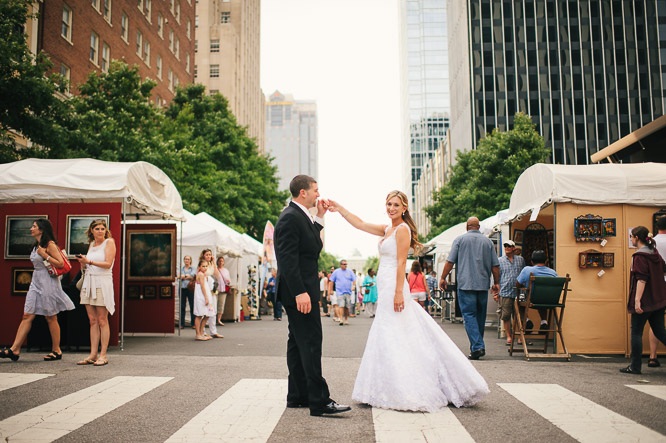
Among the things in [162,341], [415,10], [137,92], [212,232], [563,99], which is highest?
[415,10]

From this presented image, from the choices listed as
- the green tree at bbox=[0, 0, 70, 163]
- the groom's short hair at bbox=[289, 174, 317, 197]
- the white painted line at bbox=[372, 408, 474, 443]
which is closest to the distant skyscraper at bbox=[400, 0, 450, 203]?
the green tree at bbox=[0, 0, 70, 163]

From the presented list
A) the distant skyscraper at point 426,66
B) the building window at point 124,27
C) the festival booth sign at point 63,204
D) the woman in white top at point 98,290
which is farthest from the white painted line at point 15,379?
the distant skyscraper at point 426,66

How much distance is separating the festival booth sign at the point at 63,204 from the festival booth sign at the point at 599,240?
7.60m

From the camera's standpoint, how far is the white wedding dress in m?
5.29

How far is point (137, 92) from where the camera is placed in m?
24.2

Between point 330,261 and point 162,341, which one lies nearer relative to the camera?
point 162,341

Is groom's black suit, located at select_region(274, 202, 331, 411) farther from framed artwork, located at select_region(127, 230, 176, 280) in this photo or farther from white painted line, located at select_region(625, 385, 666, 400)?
framed artwork, located at select_region(127, 230, 176, 280)

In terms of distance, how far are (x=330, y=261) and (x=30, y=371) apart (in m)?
146

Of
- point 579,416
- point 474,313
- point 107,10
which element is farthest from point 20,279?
point 107,10

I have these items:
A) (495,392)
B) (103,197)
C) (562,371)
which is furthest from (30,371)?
(562,371)

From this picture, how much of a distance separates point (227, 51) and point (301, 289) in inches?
2957

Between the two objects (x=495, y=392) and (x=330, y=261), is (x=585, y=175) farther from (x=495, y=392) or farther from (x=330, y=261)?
(x=330, y=261)

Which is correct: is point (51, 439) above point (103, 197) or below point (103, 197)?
below

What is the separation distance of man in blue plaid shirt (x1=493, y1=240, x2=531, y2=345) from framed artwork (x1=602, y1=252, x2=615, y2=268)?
216cm
